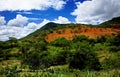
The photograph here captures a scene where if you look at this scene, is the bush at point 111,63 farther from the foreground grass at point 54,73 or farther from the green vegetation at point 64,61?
the foreground grass at point 54,73

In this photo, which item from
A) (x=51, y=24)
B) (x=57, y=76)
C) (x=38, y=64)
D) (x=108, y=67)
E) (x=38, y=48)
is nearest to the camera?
(x=57, y=76)

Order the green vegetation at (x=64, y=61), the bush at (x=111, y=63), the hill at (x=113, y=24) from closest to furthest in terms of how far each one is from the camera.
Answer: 1. the green vegetation at (x=64, y=61)
2. the bush at (x=111, y=63)
3. the hill at (x=113, y=24)

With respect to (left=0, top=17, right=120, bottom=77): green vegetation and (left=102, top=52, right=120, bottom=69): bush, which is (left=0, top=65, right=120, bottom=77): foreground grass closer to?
(left=0, top=17, right=120, bottom=77): green vegetation

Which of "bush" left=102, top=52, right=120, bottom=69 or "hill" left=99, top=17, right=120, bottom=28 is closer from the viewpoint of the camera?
"bush" left=102, top=52, right=120, bottom=69

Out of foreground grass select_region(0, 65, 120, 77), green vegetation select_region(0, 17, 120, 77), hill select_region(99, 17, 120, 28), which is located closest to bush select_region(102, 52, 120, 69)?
green vegetation select_region(0, 17, 120, 77)

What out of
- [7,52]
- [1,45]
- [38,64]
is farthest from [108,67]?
[1,45]

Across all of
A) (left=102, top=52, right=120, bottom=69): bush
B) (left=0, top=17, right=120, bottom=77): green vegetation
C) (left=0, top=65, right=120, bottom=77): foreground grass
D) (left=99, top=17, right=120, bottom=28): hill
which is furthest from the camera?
(left=99, top=17, right=120, bottom=28): hill

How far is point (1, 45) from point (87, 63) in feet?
75.7

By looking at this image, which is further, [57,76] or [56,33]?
[56,33]

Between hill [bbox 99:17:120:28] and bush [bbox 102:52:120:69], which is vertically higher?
hill [bbox 99:17:120:28]

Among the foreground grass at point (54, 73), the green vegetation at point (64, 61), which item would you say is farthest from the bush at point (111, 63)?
the foreground grass at point (54, 73)

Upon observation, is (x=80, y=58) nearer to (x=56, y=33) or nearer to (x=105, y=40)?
(x=105, y=40)

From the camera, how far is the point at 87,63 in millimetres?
23484

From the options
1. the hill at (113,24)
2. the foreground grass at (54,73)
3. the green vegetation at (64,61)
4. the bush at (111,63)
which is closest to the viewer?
the foreground grass at (54,73)
